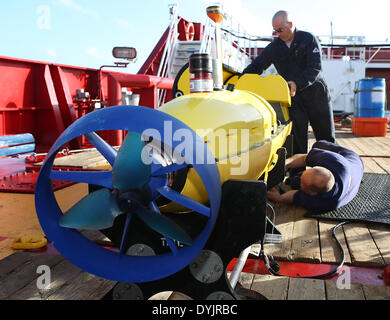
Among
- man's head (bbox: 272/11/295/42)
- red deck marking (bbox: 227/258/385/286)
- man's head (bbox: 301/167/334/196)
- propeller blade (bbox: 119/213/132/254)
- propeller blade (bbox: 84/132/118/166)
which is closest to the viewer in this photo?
propeller blade (bbox: 119/213/132/254)

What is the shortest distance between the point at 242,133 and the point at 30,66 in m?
5.20

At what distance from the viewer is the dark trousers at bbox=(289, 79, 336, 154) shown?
4.27 m

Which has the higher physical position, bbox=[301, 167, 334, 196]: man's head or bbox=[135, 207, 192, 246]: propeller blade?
bbox=[135, 207, 192, 246]: propeller blade

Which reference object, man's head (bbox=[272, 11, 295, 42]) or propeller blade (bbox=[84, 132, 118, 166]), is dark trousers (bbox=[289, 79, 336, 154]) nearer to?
man's head (bbox=[272, 11, 295, 42])

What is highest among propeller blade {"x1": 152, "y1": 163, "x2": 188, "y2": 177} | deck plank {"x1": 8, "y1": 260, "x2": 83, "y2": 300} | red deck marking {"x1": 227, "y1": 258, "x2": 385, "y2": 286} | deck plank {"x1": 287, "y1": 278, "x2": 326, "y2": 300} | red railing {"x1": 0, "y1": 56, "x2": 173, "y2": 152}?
red railing {"x1": 0, "y1": 56, "x2": 173, "y2": 152}

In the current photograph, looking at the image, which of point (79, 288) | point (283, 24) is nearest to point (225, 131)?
point (79, 288)

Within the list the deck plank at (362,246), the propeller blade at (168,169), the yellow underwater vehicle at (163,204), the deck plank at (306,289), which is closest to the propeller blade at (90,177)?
the yellow underwater vehicle at (163,204)

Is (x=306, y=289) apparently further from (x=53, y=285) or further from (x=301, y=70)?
(x=301, y=70)

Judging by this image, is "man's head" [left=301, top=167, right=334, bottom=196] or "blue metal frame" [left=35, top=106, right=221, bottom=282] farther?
"man's head" [left=301, top=167, right=334, bottom=196]

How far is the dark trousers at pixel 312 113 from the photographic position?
4270 mm

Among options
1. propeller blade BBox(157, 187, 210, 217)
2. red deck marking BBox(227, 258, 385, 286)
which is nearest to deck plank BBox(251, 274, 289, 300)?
red deck marking BBox(227, 258, 385, 286)

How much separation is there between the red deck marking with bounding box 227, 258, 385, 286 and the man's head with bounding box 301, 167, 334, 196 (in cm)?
82

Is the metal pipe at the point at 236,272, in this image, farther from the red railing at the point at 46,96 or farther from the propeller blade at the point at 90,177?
the red railing at the point at 46,96

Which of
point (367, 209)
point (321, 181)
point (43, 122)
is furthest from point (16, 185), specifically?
point (367, 209)
